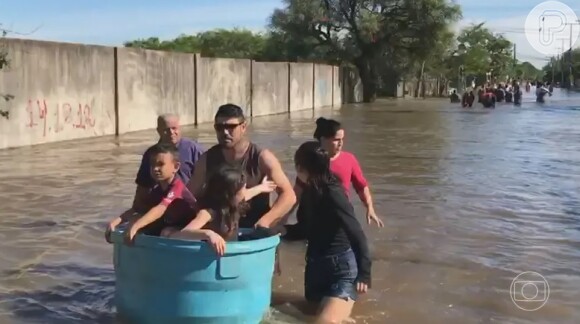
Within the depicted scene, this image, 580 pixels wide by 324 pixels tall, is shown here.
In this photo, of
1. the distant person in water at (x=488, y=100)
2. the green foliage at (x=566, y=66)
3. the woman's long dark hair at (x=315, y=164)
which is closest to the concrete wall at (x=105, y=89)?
the woman's long dark hair at (x=315, y=164)

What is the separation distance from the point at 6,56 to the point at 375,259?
38.8ft

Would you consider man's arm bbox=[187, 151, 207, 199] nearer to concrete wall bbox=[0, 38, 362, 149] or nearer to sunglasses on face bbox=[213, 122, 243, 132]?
sunglasses on face bbox=[213, 122, 243, 132]

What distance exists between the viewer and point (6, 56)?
1678 cm

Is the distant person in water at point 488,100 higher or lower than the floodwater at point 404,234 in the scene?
higher

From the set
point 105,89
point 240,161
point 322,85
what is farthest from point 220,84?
point 240,161

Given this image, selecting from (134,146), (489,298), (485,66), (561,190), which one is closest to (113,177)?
(134,146)

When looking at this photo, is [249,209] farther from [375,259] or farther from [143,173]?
[375,259]

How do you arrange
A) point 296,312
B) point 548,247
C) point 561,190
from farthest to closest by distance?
point 561,190
point 548,247
point 296,312

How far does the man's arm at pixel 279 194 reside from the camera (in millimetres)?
5129

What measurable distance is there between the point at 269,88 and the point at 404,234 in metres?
28.2

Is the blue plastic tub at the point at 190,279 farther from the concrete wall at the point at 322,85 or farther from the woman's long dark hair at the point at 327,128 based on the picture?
the concrete wall at the point at 322,85

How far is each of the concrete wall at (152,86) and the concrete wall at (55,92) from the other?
744mm

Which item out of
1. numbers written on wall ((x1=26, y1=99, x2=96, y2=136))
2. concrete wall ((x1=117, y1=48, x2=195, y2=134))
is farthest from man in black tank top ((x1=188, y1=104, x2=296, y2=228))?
concrete wall ((x1=117, y1=48, x2=195, y2=134))

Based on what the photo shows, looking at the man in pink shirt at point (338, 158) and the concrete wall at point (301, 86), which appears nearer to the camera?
the man in pink shirt at point (338, 158)
